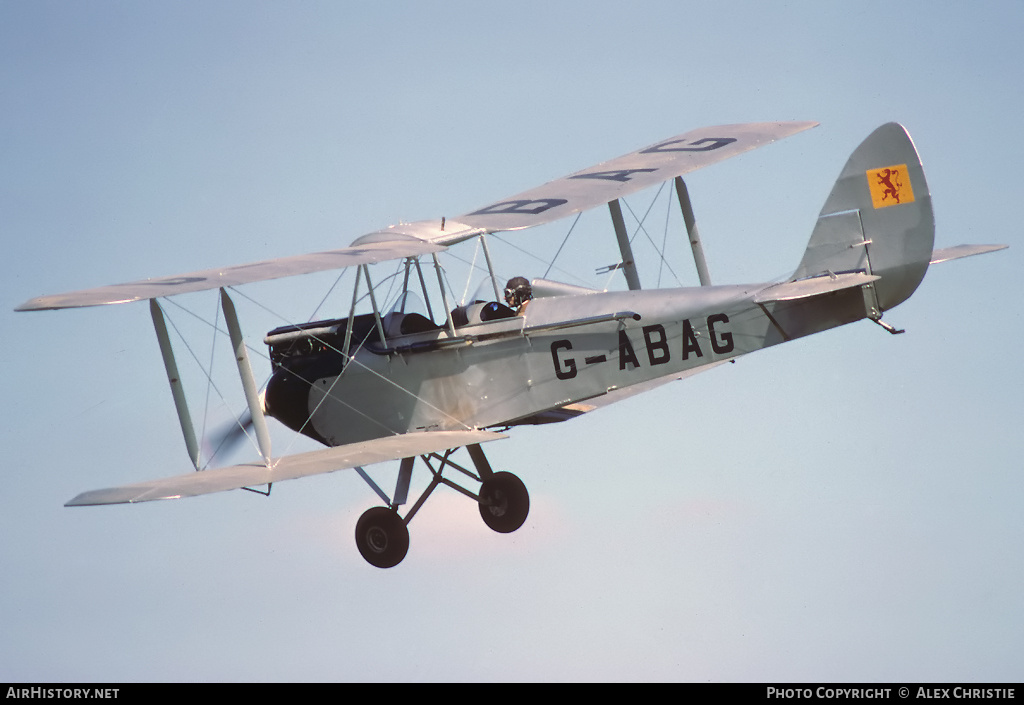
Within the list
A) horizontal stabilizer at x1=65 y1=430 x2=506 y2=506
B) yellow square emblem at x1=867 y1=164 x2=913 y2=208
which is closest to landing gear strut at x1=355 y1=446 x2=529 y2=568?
horizontal stabilizer at x1=65 y1=430 x2=506 y2=506

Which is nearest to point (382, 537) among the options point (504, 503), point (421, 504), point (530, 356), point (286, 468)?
point (421, 504)

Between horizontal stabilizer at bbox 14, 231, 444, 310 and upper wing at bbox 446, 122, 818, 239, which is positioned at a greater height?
horizontal stabilizer at bbox 14, 231, 444, 310

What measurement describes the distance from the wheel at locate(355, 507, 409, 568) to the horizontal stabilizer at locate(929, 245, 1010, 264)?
5.94 m

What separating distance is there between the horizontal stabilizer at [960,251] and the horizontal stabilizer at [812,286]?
6.74 feet

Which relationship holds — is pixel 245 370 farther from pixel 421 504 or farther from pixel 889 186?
pixel 889 186

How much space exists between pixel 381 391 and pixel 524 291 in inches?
72.9

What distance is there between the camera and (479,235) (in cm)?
1538

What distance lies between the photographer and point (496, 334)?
15.6 meters

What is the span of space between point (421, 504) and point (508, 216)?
2963mm

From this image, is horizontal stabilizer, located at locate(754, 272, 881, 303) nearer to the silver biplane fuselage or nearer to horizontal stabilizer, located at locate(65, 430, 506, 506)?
the silver biplane fuselage

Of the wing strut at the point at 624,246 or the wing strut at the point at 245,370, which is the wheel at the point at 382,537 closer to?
the wing strut at the point at 245,370

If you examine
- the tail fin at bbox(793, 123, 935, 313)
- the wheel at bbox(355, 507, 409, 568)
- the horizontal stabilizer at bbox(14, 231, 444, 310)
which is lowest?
the wheel at bbox(355, 507, 409, 568)

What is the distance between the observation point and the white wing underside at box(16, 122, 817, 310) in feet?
47.7

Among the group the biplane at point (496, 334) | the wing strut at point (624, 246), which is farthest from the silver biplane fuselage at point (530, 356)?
the wing strut at point (624, 246)
